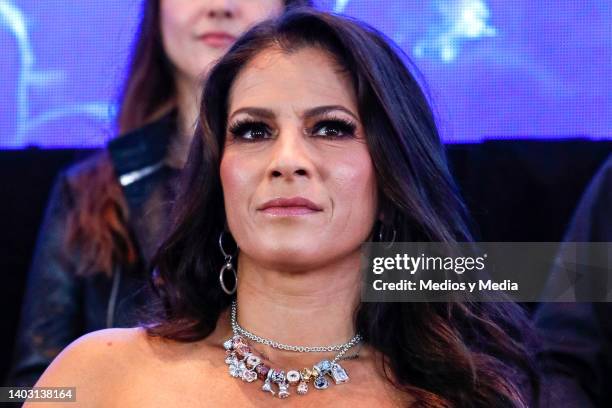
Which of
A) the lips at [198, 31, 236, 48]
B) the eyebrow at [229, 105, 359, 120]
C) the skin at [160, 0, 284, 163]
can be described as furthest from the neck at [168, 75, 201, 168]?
the eyebrow at [229, 105, 359, 120]

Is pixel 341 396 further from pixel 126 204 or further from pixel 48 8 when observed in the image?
pixel 48 8

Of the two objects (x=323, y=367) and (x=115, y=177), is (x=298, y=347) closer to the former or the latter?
(x=323, y=367)

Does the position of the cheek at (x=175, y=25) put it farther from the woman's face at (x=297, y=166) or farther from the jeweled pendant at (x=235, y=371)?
the jeweled pendant at (x=235, y=371)

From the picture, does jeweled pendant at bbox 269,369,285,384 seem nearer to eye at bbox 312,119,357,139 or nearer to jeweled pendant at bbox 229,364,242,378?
jeweled pendant at bbox 229,364,242,378

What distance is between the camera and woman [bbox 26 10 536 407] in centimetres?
216

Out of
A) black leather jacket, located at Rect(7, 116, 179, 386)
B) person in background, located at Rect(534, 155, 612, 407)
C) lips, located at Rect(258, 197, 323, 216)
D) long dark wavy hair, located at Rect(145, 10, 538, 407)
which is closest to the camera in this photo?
lips, located at Rect(258, 197, 323, 216)

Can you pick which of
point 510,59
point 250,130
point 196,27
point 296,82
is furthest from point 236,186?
point 510,59

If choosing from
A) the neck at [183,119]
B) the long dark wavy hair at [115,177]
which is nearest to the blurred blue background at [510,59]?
the long dark wavy hair at [115,177]

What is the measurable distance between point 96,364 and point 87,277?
693 millimetres

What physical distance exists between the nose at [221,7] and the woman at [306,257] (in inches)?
23.3

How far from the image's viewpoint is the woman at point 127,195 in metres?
2.81

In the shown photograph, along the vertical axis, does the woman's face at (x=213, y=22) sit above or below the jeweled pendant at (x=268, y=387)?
above

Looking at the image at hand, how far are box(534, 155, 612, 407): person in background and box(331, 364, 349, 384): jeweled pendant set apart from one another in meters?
0.52

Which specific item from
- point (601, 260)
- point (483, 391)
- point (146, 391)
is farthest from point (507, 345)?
point (146, 391)
